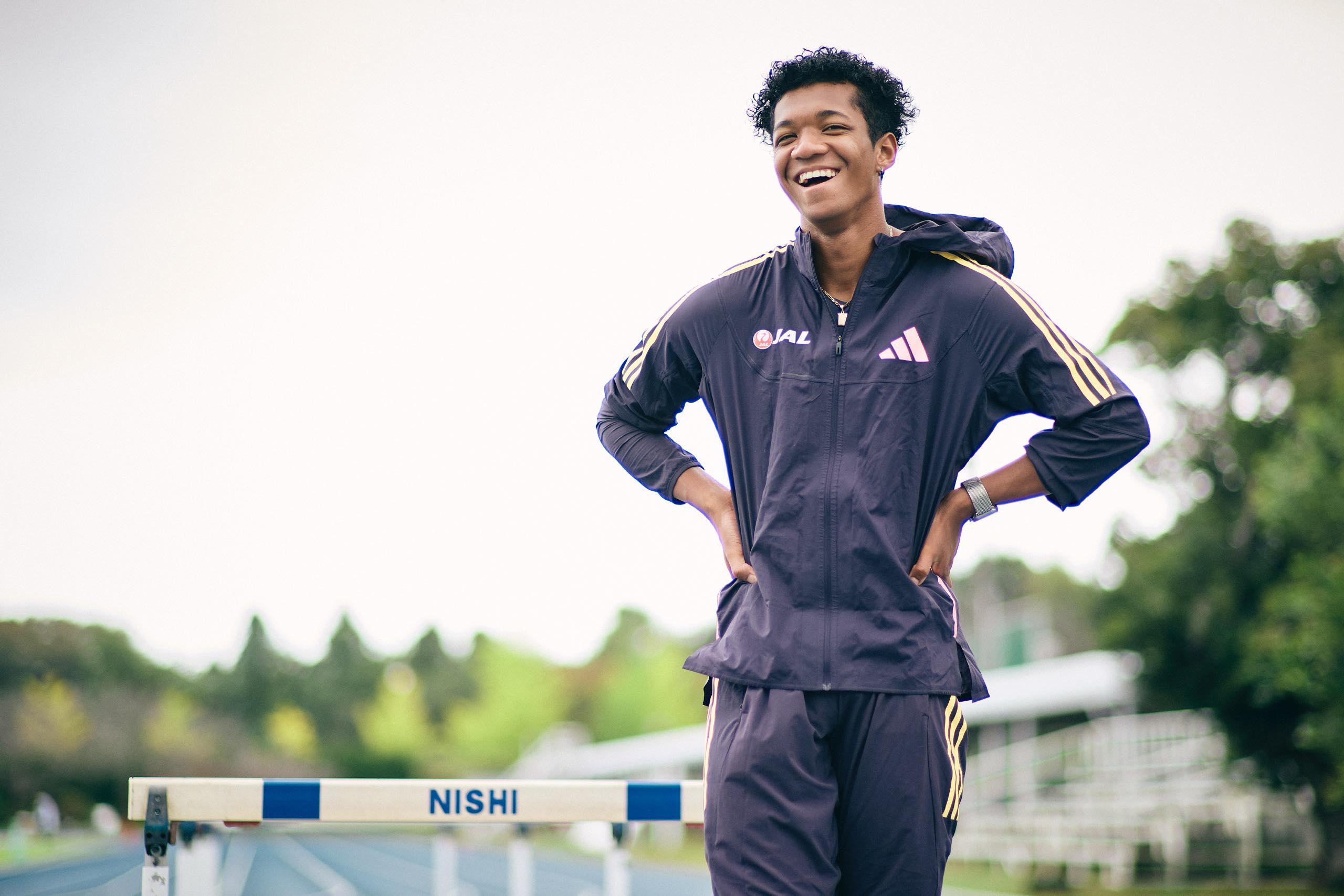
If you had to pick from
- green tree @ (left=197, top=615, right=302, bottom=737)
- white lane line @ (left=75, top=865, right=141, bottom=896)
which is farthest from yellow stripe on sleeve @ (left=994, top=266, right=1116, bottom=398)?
green tree @ (left=197, top=615, right=302, bottom=737)

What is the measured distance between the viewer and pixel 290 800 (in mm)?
3703

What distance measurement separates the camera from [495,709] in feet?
225

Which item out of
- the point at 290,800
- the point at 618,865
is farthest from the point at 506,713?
the point at 290,800

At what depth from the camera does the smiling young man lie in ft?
7.44

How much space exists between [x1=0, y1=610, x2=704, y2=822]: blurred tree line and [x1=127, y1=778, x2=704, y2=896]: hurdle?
4569cm

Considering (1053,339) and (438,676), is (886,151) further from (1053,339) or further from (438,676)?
(438,676)

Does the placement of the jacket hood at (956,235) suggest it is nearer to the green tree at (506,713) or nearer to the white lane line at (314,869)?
the white lane line at (314,869)

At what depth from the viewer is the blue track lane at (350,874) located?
24.7m

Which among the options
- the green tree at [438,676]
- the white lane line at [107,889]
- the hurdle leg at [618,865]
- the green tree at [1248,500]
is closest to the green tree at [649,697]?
the green tree at [438,676]

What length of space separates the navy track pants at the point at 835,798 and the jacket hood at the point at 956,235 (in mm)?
908

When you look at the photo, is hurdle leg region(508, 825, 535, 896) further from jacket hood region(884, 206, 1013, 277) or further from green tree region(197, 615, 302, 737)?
green tree region(197, 615, 302, 737)

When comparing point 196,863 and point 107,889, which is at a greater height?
point 196,863

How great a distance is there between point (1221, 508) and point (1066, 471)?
21021 mm

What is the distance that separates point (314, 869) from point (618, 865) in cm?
3321
